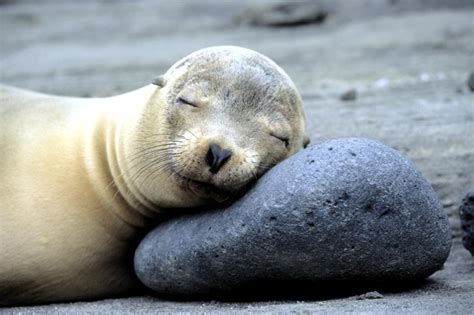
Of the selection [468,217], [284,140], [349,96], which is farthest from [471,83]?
[284,140]

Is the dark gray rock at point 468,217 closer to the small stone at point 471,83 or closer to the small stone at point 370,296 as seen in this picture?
the small stone at point 370,296

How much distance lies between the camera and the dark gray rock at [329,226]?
→ 392 cm

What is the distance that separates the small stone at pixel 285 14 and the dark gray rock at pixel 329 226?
7317mm

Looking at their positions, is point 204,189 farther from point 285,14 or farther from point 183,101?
point 285,14

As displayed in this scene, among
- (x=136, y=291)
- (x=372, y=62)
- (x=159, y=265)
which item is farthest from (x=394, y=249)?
(x=372, y=62)

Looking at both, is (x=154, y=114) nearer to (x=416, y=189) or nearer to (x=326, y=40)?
(x=416, y=189)

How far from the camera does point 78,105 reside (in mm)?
5195

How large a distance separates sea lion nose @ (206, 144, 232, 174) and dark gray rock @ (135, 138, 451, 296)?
0.81 feet

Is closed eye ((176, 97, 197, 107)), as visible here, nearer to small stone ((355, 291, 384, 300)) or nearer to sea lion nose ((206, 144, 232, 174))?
sea lion nose ((206, 144, 232, 174))

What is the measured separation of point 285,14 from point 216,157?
7.89 m

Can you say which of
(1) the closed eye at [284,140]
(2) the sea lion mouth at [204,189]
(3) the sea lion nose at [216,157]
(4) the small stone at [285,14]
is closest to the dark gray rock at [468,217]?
(1) the closed eye at [284,140]

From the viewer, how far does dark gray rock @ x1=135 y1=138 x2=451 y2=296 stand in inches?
154

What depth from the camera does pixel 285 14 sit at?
37.9 ft

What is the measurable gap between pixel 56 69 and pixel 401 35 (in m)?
3.60
